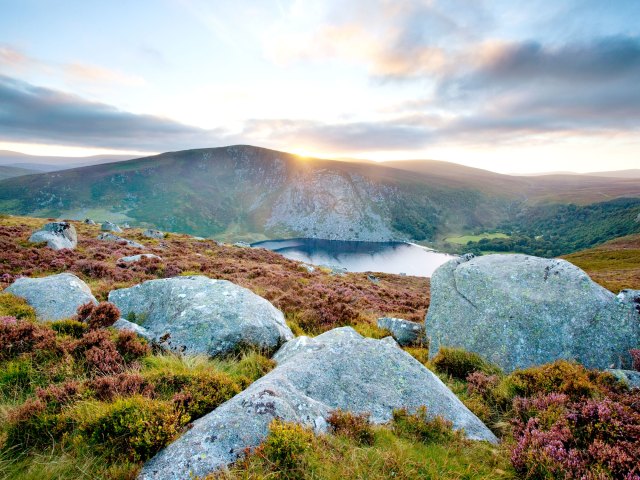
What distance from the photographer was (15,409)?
4.90 meters

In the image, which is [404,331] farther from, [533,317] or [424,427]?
[424,427]

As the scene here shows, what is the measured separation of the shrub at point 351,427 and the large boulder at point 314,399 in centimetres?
20

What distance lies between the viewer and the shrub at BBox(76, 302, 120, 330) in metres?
8.97

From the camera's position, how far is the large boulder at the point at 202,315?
9438 millimetres

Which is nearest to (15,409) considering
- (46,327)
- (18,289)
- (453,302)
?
(46,327)

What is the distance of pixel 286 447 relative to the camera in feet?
14.3

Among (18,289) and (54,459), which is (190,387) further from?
(18,289)

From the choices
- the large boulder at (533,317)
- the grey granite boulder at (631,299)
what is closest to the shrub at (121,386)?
the large boulder at (533,317)

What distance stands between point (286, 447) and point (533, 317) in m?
9.88

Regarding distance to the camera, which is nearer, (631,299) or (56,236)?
(631,299)

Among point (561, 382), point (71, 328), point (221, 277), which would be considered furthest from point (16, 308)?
point (561, 382)

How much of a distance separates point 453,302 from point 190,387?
33.5ft

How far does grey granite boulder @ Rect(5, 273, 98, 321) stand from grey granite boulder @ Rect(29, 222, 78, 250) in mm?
15357

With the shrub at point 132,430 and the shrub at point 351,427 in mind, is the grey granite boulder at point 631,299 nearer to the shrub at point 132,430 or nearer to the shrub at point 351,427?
the shrub at point 351,427
